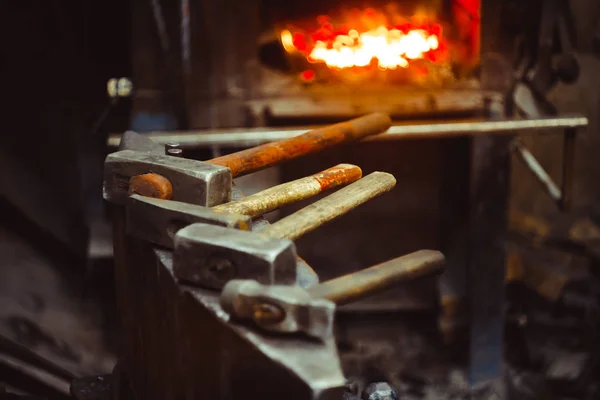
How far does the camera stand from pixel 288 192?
1399 mm

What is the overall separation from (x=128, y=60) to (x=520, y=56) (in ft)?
7.56

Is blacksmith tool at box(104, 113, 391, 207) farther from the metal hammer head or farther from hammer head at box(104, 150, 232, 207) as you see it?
the metal hammer head

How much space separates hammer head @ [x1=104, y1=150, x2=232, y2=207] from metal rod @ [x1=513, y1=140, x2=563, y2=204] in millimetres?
2167

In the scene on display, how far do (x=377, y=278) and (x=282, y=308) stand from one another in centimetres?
22

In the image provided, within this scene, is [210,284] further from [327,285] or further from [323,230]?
[323,230]

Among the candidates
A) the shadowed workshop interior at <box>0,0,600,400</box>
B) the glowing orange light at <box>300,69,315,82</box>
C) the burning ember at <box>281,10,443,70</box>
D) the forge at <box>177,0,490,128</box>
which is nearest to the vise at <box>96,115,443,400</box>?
the shadowed workshop interior at <box>0,0,600,400</box>

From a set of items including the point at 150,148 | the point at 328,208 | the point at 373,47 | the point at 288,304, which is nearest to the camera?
the point at 288,304

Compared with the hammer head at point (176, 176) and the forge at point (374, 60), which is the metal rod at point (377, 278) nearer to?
the hammer head at point (176, 176)

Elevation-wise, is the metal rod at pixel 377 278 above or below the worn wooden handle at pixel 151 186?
below

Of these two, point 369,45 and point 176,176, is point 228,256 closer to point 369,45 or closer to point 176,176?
point 176,176

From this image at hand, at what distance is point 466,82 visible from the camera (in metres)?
3.29

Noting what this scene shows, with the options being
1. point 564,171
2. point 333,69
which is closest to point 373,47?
point 333,69

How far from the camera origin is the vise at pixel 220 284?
986 mm

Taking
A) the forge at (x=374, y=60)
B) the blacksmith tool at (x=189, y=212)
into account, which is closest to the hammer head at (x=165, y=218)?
the blacksmith tool at (x=189, y=212)
